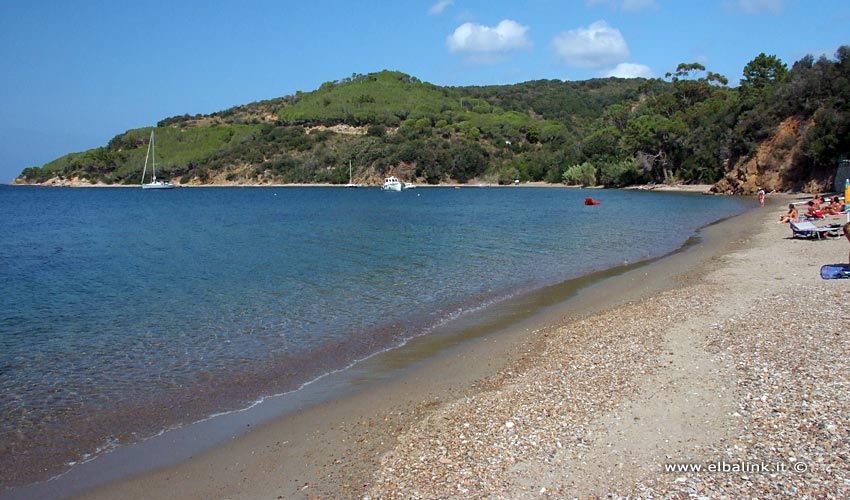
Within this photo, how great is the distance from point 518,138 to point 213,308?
147 meters

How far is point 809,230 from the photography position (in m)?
23.9

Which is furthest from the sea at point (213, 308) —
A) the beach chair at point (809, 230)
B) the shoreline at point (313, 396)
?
the beach chair at point (809, 230)

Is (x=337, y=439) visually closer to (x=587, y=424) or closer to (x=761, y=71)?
(x=587, y=424)

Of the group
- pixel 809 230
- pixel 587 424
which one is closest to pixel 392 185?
pixel 809 230

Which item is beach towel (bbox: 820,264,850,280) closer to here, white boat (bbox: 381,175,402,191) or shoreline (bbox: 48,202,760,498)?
shoreline (bbox: 48,202,760,498)

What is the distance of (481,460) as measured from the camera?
21.3 ft

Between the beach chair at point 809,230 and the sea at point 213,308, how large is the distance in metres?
5.06

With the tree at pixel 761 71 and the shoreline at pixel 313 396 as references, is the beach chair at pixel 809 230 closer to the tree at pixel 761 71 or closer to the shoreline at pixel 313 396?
the shoreline at pixel 313 396

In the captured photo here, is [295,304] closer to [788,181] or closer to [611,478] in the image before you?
[611,478]

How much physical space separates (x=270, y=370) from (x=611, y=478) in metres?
6.97

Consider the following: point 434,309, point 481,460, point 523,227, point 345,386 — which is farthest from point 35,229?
point 481,460

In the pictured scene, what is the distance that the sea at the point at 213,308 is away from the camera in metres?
9.38

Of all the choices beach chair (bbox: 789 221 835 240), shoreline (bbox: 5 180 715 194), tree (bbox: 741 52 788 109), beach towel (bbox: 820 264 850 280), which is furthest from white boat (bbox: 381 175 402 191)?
beach towel (bbox: 820 264 850 280)

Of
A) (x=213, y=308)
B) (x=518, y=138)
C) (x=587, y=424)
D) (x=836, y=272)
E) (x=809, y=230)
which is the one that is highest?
(x=518, y=138)
